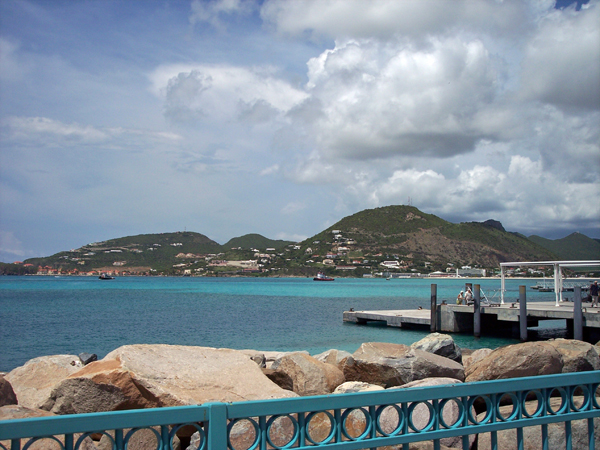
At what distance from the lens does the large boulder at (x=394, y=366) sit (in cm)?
851

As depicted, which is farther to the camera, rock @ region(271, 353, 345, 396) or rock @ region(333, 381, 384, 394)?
rock @ region(271, 353, 345, 396)

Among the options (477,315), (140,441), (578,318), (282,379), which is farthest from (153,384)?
(477,315)

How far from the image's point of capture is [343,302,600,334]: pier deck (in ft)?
80.9

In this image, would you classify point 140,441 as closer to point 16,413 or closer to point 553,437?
point 16,413

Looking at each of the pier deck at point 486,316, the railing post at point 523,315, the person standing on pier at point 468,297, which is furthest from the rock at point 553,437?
the person standing on pier at point 468,297

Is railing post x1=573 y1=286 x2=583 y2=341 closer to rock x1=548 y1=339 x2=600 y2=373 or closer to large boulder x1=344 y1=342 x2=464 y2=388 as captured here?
rock x1=548 y1=339 x2=600 y2=373

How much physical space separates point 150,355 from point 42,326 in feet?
113

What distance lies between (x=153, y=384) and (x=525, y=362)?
5413 millimetres

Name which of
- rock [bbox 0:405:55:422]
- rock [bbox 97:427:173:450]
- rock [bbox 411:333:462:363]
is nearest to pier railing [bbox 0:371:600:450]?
rock [bbox 0:405:55:422]

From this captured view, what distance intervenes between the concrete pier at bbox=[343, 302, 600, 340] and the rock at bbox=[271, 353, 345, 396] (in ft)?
60.4

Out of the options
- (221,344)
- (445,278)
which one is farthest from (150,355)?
(445,278)

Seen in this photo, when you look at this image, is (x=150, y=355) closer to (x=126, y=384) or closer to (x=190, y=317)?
(x=126, y=384)

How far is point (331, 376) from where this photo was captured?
883cm

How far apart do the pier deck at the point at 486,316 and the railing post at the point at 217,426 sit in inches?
963
